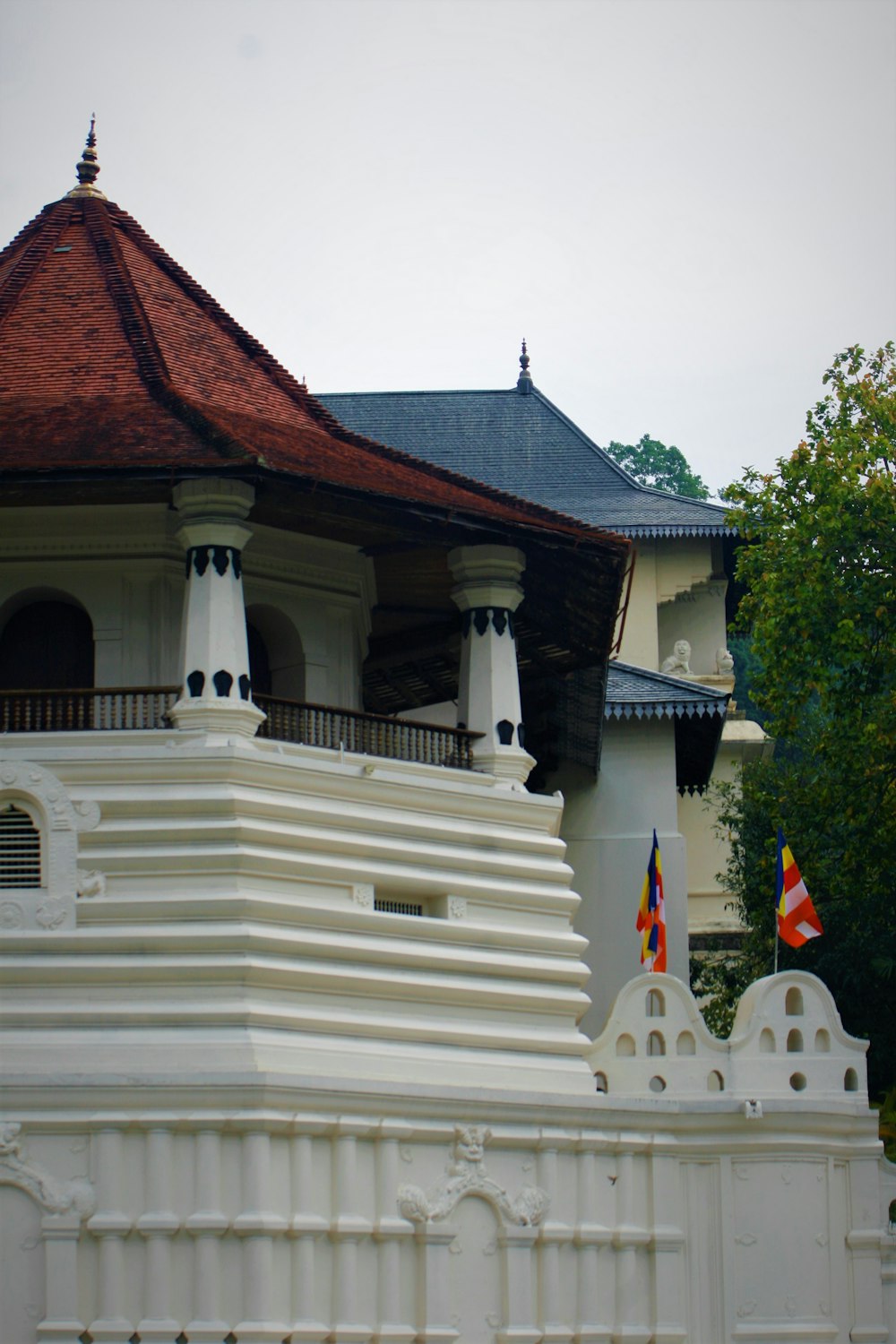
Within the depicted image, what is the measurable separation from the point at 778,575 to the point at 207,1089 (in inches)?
561

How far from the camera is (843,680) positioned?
102ft

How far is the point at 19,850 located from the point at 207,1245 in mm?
4093

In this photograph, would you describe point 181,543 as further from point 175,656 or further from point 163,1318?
point 163,1318

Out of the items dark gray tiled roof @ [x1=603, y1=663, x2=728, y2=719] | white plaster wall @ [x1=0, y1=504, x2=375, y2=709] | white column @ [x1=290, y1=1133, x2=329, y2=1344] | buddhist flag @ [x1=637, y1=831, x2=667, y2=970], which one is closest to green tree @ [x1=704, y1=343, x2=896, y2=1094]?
dark gray tiled roof @ [x1=603, y1=663, x2=728, y2=719]

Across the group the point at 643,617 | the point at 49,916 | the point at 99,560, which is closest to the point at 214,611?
the point at 99,560

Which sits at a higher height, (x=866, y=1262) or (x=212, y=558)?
(x=212, y=558)

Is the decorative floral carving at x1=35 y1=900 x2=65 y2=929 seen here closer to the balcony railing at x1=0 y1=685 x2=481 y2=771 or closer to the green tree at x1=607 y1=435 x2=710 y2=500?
the balcony railing at x1=0 y1=685 x2=481 y2=771

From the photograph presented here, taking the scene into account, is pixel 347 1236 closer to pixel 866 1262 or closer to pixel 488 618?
pixel 866 1262

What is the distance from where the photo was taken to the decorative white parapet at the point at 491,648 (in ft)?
76.3

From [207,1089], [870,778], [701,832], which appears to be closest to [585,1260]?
[207,1089]

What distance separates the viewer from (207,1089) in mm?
19078

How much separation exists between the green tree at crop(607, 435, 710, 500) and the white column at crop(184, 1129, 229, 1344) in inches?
1806

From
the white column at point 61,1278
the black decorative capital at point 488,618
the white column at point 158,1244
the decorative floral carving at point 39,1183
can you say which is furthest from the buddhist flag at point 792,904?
the white column at point 61,1278

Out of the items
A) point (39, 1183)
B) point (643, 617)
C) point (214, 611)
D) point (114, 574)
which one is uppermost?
point (643, 617)
